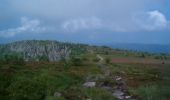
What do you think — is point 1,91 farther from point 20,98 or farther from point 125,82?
point 125,82

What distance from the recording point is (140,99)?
39.1m

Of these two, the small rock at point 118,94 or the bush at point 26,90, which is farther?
the small rock at point 118,94

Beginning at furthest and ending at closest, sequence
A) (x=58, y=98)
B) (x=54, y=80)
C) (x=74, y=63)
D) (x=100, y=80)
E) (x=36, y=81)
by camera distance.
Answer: (x=74, y=63) < (x=100, y=80) < (x=54, y=80) < (x=36, y=81) < (x=58, y=98)

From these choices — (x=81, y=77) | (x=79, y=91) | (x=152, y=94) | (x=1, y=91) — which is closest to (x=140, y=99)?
(x=152, y=94)

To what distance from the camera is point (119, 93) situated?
146 ft

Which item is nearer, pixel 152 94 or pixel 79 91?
pixel 152 94

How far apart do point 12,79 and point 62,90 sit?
7794 mm

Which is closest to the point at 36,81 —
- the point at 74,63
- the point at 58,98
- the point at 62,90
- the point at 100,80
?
the point at 62,90

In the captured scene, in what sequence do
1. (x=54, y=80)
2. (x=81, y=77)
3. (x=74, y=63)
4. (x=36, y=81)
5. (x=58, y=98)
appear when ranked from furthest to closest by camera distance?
(x=74, y=63), (x=81, y=77), (x=54, y=80), (x=36, y=81), (x=58, y=98)

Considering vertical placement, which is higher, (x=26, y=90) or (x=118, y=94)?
(x=26, y=90)

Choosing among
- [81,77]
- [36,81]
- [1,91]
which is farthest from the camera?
[81,77]

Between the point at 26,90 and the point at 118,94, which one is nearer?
the point at 26,90

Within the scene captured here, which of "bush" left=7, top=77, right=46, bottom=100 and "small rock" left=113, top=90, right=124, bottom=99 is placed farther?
"small rock" left=113, top=90, right=124, bottom=99

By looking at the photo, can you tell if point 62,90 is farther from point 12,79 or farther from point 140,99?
point 140,99
